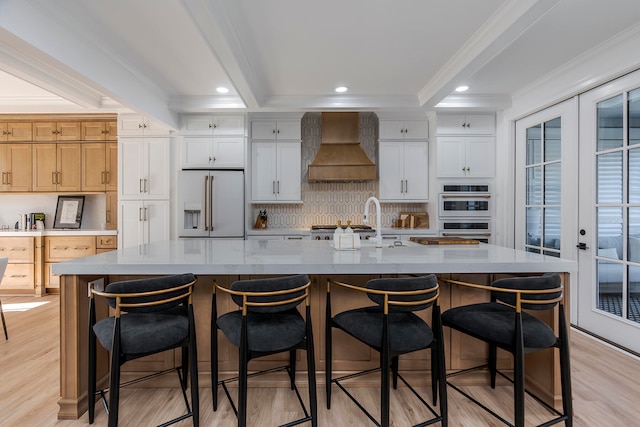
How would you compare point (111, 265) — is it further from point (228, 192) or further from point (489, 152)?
point (489, 152)

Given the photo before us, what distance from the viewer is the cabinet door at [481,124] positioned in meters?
4.37

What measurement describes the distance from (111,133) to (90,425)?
13.1ft

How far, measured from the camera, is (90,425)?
175 centimetres

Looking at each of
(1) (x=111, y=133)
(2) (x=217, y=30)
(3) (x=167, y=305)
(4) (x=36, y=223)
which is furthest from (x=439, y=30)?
(4) (x=36, y=223)

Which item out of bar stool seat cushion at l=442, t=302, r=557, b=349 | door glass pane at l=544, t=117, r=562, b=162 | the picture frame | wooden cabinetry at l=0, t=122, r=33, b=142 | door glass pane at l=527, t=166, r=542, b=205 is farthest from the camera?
the picture frame

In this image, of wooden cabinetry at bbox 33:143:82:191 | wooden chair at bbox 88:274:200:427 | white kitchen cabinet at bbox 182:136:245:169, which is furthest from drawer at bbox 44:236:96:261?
wooden chair at bbox 88:274:200:427

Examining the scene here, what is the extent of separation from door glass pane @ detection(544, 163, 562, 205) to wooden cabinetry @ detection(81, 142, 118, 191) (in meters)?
5.49

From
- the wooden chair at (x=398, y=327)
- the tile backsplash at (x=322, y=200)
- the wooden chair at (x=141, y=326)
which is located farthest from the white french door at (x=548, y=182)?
the wooden chair at (x=141, y=326)

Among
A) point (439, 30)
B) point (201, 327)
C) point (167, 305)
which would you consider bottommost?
point (201, 327)

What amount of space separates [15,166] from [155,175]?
6.79ft

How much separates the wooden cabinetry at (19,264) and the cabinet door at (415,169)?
5.21 meters

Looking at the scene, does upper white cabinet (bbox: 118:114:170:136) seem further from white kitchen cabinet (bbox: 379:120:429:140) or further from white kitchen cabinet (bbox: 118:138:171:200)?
white kitchen cabinet (bbox: 379:120:429:140)

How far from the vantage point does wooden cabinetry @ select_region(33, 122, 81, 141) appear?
4.51 m

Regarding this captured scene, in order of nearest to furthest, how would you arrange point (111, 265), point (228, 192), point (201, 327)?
point (111, 265) < point (201, 327) < point (228, 192)
